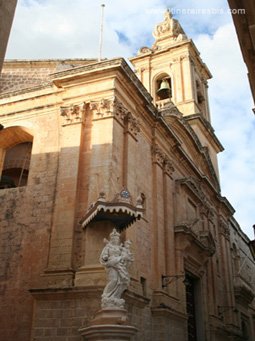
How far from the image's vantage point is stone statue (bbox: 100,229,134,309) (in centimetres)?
926

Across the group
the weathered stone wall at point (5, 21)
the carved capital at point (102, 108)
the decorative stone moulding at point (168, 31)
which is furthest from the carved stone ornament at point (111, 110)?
the decorative stone moulding at point (168, 31)

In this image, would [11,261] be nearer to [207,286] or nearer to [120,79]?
[120,79]

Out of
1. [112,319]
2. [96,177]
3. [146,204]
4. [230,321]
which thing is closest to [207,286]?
[230,321]

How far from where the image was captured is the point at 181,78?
24.6m

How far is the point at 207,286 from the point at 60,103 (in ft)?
33.4

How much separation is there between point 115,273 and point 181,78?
17.3 meters

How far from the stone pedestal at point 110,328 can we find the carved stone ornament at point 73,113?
6173 mm

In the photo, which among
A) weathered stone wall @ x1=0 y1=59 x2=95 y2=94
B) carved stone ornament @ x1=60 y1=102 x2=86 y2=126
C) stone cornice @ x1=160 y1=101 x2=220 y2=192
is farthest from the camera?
stone cornice @ x1=160 y1=101 x2=220 y2=192

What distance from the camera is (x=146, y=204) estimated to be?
14.3 m

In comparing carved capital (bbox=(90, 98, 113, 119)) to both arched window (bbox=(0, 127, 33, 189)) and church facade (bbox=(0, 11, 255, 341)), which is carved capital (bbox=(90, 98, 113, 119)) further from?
arched window (bbox=(0, 127, 33, 189))

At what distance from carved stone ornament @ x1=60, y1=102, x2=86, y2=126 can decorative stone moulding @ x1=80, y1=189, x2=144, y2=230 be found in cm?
349

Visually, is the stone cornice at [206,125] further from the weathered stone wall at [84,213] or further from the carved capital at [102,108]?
the carved capital at [102,108]

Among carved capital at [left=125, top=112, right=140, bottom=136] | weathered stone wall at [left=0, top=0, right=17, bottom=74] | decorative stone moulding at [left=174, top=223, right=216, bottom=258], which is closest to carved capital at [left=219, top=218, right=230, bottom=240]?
decorative stone moulding at [left=174, top=223, right=216, bottom=258]

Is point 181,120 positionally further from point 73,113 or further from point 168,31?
point 168,31
